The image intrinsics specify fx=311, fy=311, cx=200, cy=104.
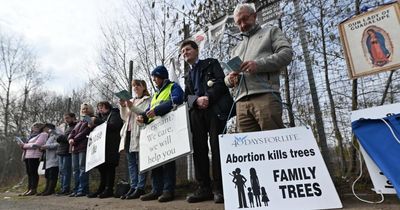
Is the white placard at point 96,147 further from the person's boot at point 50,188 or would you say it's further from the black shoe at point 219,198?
the black shoe at point 219,198

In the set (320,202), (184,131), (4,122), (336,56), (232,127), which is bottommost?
(320,202)

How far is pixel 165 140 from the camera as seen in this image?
10.8 feet

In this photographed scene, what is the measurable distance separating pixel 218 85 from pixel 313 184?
4.54 feet

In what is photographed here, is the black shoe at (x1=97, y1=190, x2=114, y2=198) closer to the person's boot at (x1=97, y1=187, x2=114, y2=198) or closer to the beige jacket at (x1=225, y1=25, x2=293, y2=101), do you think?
the person's boot at (x1=97, y1=187, x2=114, y2=198)

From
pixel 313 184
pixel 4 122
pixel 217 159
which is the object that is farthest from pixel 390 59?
pixel 4 122

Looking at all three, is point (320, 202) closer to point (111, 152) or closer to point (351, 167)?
point (351, 167)

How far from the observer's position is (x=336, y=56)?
3795 millimetres

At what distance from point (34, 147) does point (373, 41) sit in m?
6.26

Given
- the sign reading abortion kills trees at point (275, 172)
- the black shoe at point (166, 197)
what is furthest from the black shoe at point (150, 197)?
the sign reading abortion kills trees at point (275, 172)

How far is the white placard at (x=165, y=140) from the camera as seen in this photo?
3082mm

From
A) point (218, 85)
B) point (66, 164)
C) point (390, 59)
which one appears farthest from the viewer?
point (66, 164)

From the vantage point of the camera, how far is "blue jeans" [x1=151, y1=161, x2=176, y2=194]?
3.54m

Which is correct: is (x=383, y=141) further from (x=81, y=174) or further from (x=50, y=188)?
(x=50, y=188)

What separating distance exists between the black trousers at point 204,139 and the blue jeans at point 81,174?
273cm
